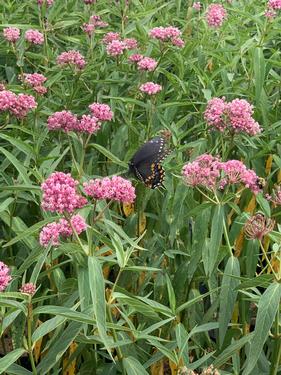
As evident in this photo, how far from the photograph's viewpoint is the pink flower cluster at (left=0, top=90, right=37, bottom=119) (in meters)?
2.94

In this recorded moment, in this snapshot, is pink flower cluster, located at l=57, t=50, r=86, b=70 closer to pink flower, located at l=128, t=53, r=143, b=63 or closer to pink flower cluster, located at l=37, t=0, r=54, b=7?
pink flower, located at l=128, t=53, r=143, b=63

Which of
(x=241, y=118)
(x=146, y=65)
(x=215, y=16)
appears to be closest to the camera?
(x=241, y=118)

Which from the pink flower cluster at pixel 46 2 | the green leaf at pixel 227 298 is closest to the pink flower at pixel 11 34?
the pink flower cluster at pixel 46 2

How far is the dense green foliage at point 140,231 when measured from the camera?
2010 mm

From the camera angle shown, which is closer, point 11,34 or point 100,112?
point 100,112

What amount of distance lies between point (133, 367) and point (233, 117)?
1030mm

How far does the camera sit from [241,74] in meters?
3.94

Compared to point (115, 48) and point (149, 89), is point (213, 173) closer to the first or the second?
point (149, 89)

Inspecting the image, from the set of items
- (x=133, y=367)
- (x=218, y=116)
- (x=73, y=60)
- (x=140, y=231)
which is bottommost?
(x=140, y=231)

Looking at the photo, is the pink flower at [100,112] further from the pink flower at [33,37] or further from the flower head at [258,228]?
the pink flower at [33,37]

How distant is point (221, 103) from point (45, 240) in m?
1.01

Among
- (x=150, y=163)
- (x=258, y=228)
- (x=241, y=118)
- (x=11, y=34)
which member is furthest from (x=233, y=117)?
(x=11, y=34)

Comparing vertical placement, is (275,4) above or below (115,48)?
above

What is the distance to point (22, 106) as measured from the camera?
9.87 ft
